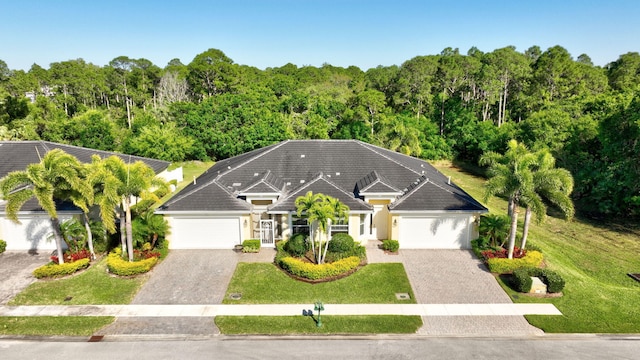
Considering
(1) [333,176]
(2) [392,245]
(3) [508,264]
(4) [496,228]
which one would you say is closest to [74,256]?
(1) [333,176]

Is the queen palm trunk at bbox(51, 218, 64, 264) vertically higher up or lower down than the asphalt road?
higher up

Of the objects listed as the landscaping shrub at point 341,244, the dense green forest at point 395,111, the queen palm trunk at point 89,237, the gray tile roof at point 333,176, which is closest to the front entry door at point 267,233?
the gray tile roof at point 333,176

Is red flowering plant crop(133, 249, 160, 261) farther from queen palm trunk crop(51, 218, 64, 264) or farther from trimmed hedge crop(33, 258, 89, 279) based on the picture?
queen palm trunk crop(51, 218, 64, 264)

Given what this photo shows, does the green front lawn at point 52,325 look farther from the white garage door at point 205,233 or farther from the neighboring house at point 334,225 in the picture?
the neighboring house at point 334,225

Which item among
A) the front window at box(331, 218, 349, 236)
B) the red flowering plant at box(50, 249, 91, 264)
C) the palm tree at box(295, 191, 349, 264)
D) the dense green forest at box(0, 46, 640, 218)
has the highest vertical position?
the dense green forest at box(0, 46, 640, 218)

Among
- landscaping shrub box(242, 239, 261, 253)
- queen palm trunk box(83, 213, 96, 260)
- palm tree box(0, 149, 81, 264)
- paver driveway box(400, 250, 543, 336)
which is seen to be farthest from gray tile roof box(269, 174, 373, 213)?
palm tree box(0, 149, 81, 264)

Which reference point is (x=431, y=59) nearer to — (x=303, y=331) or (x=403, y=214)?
(x=403, y=214)

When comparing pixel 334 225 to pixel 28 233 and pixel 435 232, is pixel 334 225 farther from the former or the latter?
pixel 28 233
